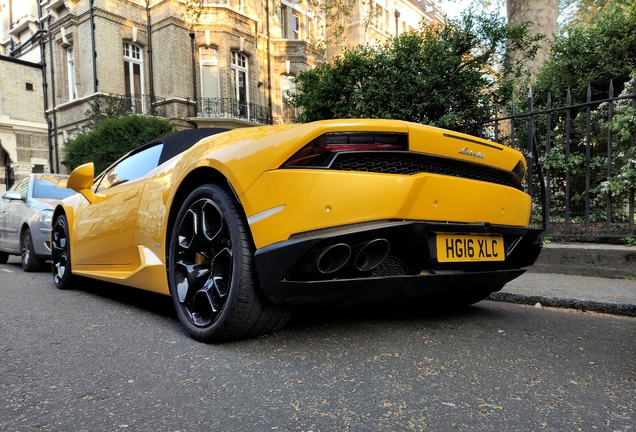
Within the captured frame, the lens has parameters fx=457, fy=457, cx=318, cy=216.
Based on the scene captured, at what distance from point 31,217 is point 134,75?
14965mm

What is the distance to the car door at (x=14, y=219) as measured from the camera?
6.66 meters

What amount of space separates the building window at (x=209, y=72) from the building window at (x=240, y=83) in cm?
100

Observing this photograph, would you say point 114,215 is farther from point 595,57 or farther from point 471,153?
point 595,57

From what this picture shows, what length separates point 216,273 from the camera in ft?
8.09

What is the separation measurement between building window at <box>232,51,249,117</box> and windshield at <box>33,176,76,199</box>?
14.7 meters

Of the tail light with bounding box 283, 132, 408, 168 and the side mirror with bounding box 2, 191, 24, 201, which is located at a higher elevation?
the tail light with bounding box 283, 132, 408, 168

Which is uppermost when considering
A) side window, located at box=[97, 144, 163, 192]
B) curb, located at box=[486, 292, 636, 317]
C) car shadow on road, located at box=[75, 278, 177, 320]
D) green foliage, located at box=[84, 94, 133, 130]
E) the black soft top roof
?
green foliage, located at box=[84, 94, 133, 130]

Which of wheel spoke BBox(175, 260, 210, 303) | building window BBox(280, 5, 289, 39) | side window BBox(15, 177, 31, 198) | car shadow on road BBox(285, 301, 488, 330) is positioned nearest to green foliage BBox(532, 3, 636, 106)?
car shadow on road BBox(285, 301, 488, 330)

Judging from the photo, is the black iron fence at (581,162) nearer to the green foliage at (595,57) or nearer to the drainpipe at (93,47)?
the green foliage at (595,57)

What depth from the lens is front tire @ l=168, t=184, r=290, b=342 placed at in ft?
7.39

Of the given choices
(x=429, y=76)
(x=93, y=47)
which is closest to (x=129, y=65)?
(x=93, y=47)

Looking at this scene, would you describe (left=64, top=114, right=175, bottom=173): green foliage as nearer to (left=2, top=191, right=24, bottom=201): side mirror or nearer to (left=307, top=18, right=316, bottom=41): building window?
(left=2, top=191, right=24, bottom=201): side mirror

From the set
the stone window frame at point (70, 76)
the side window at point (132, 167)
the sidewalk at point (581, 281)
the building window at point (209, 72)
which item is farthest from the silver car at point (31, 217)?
the stone window frame at point (70, 76)

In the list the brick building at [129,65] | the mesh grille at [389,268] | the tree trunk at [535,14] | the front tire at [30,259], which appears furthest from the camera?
the brick building at [129,65]
